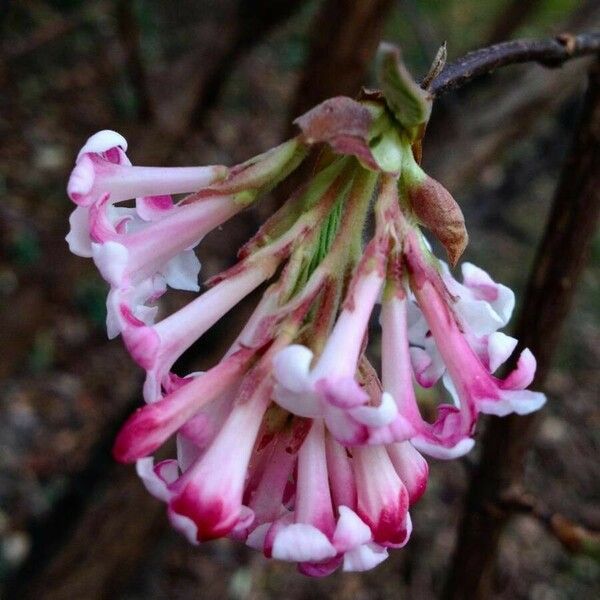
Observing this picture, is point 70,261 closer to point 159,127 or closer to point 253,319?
point 159,127

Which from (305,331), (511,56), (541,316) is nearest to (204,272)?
(541,316)

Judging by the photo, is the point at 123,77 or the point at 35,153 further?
the point at 123,77

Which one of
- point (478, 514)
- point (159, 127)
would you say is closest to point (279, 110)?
point (159, 127)

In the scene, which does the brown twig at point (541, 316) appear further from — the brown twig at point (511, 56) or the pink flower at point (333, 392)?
the pink flower at point (333, 392)

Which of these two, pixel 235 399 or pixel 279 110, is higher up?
pixel 235 399

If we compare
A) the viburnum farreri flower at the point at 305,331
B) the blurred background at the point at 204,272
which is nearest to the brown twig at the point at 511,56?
the viburnum farreri flower at the point at 305,331

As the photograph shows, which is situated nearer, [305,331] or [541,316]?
[305,331]

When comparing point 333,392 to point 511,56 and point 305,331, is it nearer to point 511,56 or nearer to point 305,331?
point 305,331
